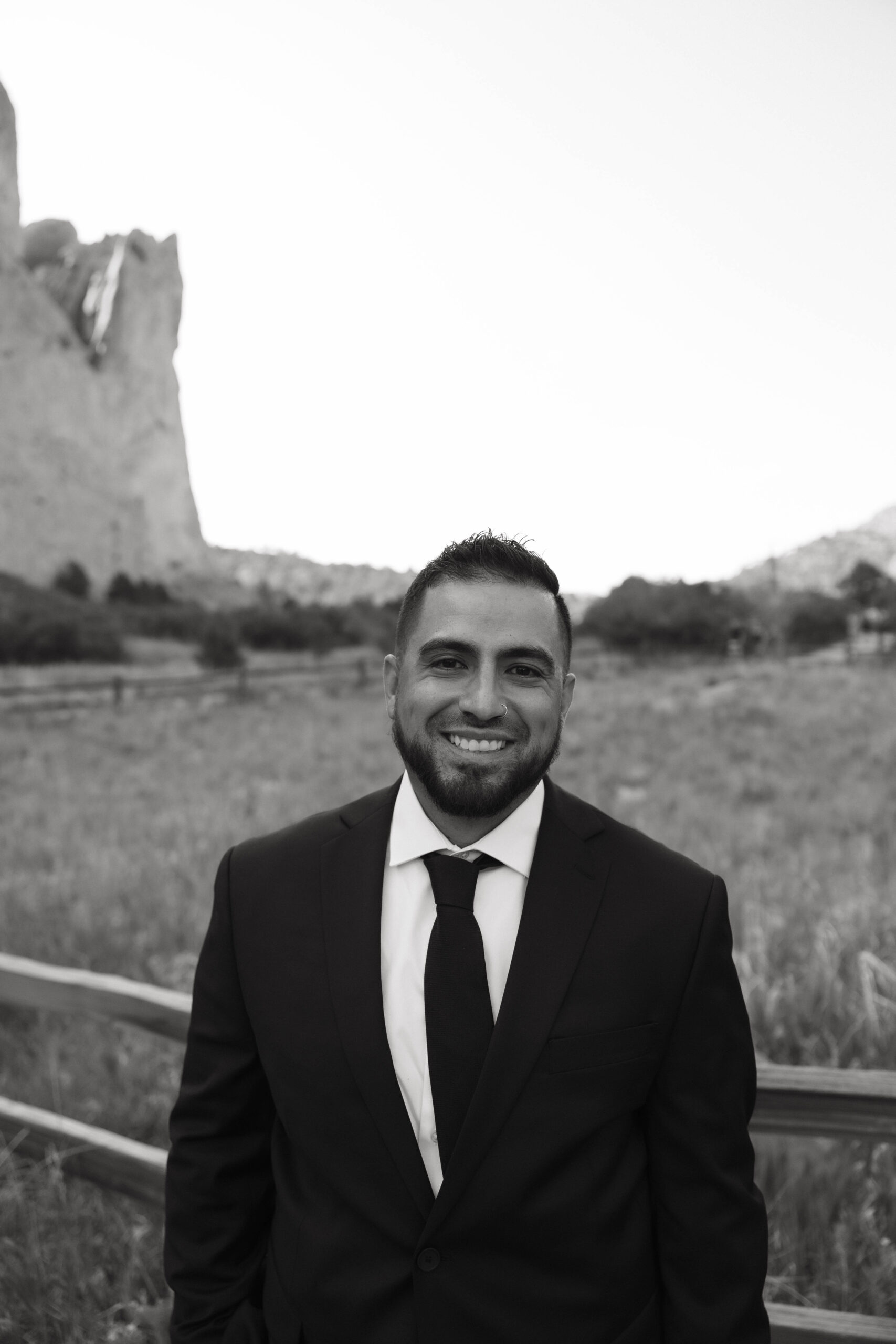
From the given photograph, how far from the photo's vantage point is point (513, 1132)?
4.79ft

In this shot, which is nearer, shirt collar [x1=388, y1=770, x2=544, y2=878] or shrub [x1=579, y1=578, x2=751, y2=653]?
shirt collar [x1=388, y1=770, x2=544, y2=878]

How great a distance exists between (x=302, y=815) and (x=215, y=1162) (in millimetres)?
9063

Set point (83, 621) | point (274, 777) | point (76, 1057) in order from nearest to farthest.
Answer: point (76, 1057)
point (274, 777)
point (83, 621)

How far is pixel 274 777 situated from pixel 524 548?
13.1 m

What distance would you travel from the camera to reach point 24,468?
63.3m

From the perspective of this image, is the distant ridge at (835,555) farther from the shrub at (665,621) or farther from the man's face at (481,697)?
the man's face at (481,697)

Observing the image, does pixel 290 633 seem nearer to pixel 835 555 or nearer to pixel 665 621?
pixel 665 621

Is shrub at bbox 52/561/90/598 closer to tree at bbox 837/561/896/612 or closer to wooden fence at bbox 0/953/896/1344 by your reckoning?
tree at bbox 837/561/896/612

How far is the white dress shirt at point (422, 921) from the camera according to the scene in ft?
4.98

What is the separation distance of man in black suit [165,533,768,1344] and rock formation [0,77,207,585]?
208 ft

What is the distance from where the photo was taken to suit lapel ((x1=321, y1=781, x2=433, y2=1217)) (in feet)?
4.83

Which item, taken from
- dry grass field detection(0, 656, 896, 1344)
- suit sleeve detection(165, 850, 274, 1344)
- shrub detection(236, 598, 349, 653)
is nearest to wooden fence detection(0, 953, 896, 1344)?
dry grass field detection(0, 656, 896, 1344)

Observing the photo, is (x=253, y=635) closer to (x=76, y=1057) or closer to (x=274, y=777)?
(x=274, y=777)

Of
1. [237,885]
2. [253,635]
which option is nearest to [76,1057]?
[237,885]
